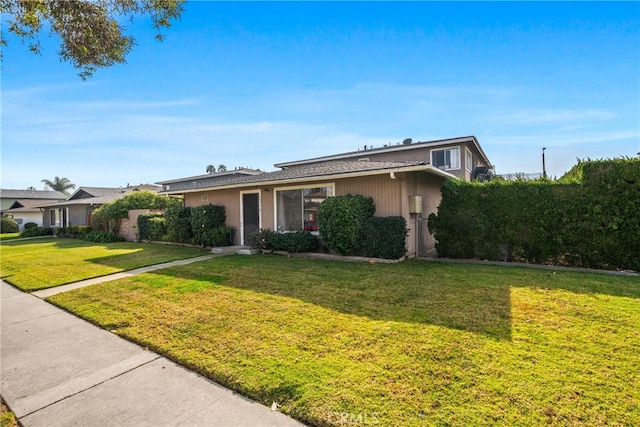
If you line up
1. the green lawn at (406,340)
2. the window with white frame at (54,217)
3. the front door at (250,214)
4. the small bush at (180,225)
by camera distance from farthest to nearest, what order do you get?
the window with white frame at (54,217) < the small bush at (180,225) < the front door at (250,214) < the green lawn at (406,340)

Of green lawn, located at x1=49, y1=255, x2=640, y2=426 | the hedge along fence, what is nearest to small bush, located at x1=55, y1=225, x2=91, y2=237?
green lawn, located at x1=49, y1=255, x2=640, y2=426

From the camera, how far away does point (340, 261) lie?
893cm

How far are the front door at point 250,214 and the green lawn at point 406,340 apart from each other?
18.8 feet

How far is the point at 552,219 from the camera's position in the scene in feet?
25.5

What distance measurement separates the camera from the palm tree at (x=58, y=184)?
2207 inches

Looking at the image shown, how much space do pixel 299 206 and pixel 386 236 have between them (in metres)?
3.51

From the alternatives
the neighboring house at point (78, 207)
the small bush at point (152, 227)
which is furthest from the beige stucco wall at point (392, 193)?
the neighboring house at point (78, 207)

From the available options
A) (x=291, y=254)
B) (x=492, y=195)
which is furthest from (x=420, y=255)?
(x=291, y=254)

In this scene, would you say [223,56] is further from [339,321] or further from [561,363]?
[561,363]

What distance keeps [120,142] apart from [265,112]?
31.9ft

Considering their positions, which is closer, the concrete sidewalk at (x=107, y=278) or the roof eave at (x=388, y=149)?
the concrete sidewalk at (x=107, y=278)

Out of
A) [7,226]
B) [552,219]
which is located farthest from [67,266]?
[7,226]

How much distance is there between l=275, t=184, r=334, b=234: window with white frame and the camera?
33.2 feet

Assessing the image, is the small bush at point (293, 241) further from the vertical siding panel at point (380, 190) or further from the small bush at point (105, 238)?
the small bush at point (105, 238)
